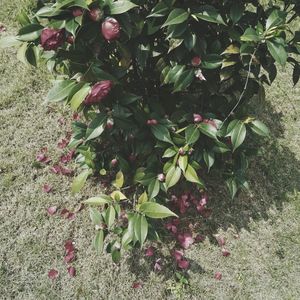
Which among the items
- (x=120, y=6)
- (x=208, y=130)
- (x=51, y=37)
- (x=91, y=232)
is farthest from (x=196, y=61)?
(x=91, y=232)

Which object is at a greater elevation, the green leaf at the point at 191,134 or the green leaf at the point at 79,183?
the green leaf at the point at 191,134

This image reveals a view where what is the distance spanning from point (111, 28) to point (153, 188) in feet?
3.77

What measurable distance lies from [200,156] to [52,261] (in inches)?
47.6

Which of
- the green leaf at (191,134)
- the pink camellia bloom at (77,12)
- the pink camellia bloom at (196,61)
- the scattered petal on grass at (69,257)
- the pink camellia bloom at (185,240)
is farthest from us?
the pink camellia bloom at (185,240)

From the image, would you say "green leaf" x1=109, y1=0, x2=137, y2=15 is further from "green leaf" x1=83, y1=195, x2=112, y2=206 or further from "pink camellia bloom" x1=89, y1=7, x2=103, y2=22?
"green leaf" x1=83, y1=195, x2=112, y2=206

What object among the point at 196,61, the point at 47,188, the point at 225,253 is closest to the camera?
the point at 196,61

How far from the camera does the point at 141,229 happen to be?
236cm

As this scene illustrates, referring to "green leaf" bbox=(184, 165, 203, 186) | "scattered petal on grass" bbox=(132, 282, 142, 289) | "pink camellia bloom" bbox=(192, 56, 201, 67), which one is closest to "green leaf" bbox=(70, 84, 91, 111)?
"pink camellia bloom" bbox=(192, 56, 201, 67)

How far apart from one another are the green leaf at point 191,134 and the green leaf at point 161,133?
10 cm

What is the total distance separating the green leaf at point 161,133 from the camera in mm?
2500

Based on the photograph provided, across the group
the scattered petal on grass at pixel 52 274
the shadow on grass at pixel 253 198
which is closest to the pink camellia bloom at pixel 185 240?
the shadow on grass at pixel 253 198

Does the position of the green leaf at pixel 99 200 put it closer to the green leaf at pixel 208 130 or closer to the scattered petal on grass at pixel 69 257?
the scattered petal on grass at pixel 69 257

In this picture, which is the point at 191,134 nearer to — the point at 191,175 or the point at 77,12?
the point at 191,175

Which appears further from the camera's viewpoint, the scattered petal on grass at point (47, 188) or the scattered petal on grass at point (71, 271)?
the scattered petal on grass at point (47, 188)
